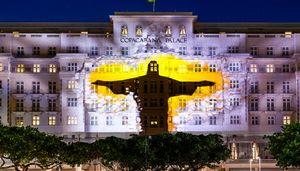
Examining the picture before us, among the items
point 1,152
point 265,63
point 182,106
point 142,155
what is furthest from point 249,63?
point 1,152

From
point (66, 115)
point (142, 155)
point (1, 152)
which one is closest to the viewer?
point (1, 152)

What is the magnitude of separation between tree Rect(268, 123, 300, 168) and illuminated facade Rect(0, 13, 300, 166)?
123 feet

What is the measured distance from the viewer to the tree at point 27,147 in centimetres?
7819

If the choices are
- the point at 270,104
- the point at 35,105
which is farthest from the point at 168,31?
the point at 35,105

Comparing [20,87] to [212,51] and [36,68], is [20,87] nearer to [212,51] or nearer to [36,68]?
[36,68]

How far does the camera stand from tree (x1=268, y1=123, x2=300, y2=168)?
8025 cm

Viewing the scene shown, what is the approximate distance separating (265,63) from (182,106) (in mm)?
14914

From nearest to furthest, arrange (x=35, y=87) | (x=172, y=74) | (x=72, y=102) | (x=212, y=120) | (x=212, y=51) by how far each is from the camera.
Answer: (x=72, y=102)
(x=172, y=74)
(x=212, y=120)
(x=35, y=87)
(x=212, y=51)

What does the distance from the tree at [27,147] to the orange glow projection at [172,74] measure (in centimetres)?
3784

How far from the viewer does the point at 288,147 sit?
81188 millimetres

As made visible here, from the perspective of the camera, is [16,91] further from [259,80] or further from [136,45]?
[259,80]

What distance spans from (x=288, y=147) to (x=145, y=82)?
4592cm

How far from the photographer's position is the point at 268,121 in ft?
416

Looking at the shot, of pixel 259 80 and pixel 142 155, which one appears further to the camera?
pixel 259 80
